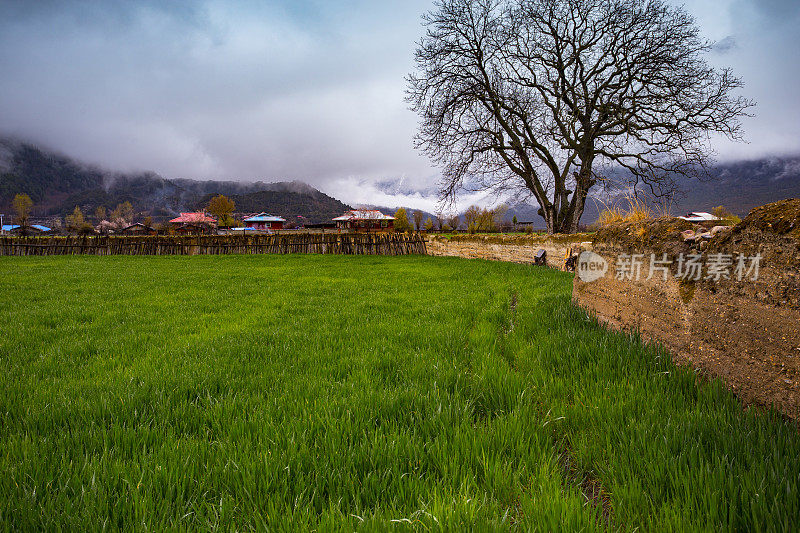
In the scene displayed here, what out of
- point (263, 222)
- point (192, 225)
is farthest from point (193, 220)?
point (263, 222)

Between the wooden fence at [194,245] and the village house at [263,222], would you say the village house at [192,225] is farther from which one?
the wooden fence at [194,245]

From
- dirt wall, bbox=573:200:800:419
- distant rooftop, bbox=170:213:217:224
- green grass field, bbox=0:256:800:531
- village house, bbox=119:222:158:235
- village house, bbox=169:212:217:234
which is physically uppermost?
distant rooftop, bbox=170:213:217:224

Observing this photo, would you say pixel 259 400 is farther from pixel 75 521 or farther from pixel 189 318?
pixel 189 318

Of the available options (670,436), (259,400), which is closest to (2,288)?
(259,400)

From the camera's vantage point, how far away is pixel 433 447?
1.78 meters

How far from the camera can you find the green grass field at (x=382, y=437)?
52.7 inches

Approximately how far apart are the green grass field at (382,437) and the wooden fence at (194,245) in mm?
18980

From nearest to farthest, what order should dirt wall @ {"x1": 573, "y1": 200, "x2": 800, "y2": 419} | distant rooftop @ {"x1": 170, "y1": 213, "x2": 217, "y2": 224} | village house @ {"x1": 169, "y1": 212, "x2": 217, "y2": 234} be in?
dirt wall @ {"x1": 573, "y1": 200, "x2": 800, "y2": 419}
village house @ {"x1": 169, "y1": 212, "x2": 217, "y2": 234}
distant rooftop @ {"x1": 170, "y1": 213, "x2": 217, "y2": 224}

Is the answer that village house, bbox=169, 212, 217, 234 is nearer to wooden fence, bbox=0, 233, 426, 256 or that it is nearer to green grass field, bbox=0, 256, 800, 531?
wooden fence, bbox=0, 233, 426, 256

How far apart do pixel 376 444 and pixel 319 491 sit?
371mm

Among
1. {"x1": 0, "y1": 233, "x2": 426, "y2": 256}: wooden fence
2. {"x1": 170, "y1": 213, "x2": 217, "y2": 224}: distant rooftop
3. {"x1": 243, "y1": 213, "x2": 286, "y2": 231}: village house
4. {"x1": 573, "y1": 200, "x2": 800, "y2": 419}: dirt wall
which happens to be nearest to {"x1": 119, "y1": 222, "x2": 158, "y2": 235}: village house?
{"x1": 170, "y1": 213, "x2": 217, "y2": 224}: distant rooftop

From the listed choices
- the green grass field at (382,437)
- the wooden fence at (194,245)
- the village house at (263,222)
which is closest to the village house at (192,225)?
the village house at (263,222)

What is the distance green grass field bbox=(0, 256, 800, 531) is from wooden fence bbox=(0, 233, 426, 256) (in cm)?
1898

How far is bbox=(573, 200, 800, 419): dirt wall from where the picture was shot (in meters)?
1.96
